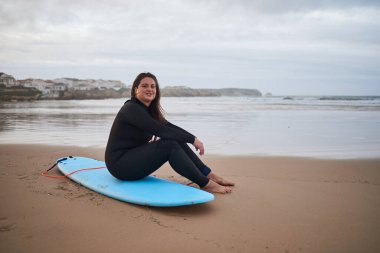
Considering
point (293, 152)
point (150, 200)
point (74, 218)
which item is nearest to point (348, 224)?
point (150, 200)

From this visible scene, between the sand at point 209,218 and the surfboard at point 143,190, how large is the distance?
Answer: 83 mm

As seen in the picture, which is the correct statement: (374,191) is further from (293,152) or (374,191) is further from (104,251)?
(104,251)

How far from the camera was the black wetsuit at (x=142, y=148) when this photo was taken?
3.07 m

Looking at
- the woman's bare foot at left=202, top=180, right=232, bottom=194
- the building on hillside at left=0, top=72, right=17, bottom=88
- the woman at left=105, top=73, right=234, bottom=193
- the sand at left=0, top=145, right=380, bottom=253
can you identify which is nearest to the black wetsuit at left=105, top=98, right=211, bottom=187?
the woman at left=105, top=73, right=234, bottom=193

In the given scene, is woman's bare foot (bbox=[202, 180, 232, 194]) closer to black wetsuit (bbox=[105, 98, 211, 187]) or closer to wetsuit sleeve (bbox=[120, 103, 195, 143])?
black wetsuit (bbox=[105, 98, 211, 187])

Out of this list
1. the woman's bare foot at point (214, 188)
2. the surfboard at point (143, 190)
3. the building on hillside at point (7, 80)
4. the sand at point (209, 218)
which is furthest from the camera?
the building on hillside at point (7, 80)

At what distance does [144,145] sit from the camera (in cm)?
318

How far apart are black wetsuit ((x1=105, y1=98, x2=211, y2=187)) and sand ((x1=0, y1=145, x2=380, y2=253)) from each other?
1.14 ft

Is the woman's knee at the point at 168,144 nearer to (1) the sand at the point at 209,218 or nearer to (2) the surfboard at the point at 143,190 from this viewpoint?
(2) the surfboard at the point at 143,190

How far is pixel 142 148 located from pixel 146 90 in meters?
0.65

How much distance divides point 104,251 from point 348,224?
1.95 meters

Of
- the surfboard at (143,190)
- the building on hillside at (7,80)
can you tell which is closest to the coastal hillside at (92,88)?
the building on hillside at (7,80)

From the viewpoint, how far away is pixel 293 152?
5.89 m

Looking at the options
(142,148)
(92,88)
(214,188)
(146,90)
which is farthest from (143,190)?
(92,88)
